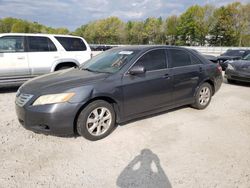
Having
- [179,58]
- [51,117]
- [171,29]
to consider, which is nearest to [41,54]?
[51,117]

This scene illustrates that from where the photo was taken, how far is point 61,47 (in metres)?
7.30

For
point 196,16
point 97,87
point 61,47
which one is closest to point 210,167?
point 97,87

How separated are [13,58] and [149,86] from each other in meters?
4.41

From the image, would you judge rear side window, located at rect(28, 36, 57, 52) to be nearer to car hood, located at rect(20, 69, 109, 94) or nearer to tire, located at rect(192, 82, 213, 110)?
car hood, located at rect(20, 69, 109, 94)

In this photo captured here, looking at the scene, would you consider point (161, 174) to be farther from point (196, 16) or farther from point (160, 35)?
point (160, 35)

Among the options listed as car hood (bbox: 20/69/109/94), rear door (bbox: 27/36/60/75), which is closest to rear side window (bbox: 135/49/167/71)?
car hood (bbox: 20/69/109/94)

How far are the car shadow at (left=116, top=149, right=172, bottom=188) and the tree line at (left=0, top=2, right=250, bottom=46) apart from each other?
166ft

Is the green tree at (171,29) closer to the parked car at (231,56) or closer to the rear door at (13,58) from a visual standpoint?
the parked car at (231,56)

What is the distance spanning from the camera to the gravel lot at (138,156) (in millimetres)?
2805

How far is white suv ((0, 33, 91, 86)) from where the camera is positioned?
6.46m

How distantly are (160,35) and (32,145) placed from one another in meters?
65.6

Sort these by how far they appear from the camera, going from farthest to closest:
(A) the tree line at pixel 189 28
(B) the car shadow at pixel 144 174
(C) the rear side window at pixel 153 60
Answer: (A) the tree line at pixel 189 28 < (C) the rear side window at pixel 153 60 < (B) the car shadow at pixel 144 174

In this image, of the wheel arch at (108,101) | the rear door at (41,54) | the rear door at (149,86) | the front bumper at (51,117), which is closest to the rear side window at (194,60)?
the rear door at (149,86)

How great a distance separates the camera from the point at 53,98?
3.44 meters
